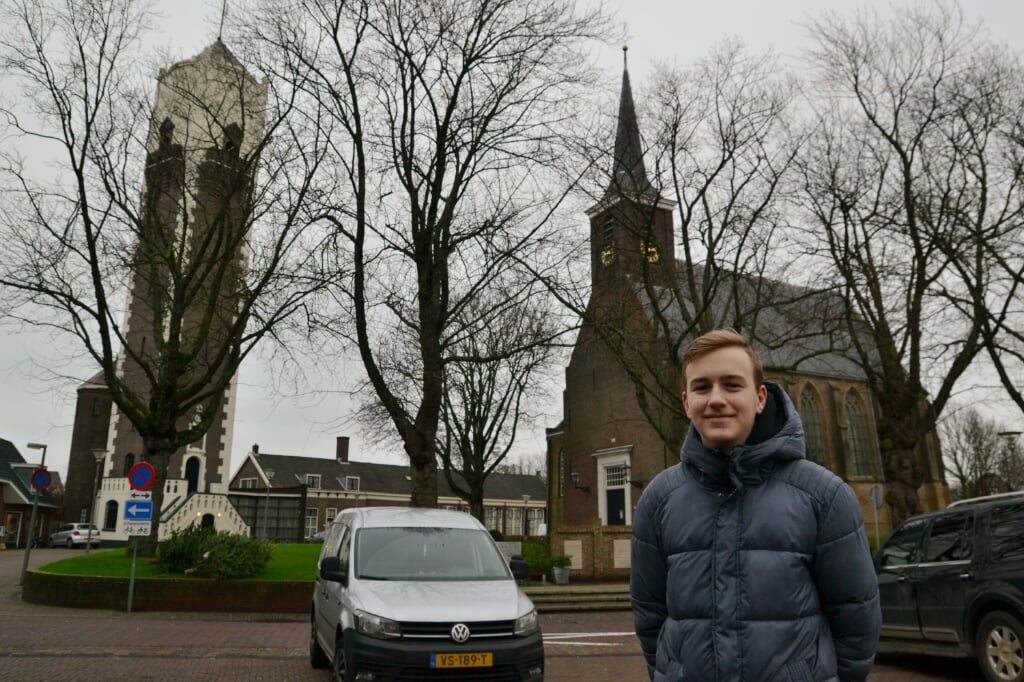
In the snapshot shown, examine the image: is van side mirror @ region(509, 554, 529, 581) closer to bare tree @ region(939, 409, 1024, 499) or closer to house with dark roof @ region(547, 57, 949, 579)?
house with dark roof @ region(547, 57, 949, 579)

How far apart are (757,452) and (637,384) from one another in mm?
19792

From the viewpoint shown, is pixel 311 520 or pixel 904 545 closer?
pixel 904 545

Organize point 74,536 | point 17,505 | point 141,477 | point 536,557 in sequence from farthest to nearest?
point 17,505 → point 74,536 → point 536,557 → point 141,477

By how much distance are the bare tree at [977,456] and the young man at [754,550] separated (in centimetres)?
5822

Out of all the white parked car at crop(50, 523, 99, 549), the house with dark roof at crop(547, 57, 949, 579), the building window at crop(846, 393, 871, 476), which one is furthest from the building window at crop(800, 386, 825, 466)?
the white parked car at crop(50, 523, 99, 549)

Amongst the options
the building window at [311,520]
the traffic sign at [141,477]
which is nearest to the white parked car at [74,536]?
the building window at [311,520]

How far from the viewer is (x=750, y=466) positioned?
2.51m

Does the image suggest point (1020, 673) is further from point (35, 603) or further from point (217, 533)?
point (35, 603)

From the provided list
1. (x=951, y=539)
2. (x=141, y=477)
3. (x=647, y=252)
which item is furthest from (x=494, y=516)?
(x=951, y=539)

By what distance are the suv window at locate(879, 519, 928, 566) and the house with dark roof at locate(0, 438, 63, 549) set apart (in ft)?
157

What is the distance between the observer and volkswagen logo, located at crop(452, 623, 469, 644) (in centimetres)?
668

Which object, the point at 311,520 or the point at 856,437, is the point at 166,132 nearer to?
the point at 856,437

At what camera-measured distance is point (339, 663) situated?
285 inches

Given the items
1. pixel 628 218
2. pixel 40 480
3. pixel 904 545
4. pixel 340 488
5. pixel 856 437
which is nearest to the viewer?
pixel 904 545
